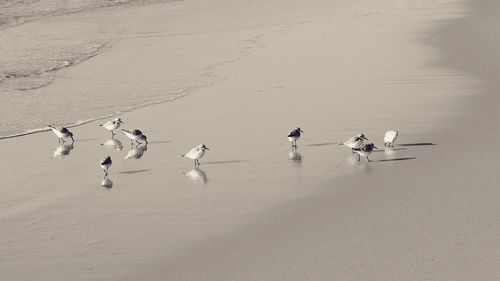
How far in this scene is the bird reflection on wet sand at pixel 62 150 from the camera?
18109 millimetres

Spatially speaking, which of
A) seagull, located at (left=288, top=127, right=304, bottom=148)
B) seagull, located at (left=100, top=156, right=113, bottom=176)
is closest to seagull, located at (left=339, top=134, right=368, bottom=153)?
seagull, located at (left=288, top=127, right=304, bottom=148)

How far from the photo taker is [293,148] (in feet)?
58.2

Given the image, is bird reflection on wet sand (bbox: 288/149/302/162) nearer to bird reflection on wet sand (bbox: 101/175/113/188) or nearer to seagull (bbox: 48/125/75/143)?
bird reflection on wet sand (bbox: 101/175/113/188)

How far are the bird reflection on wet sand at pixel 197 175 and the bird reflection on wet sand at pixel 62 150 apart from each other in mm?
2917

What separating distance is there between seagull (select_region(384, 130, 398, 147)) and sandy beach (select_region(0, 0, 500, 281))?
0.22 metres

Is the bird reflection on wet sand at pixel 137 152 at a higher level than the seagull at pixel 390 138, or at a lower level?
higher

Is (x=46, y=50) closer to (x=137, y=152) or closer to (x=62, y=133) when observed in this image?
(x=62, y=133)

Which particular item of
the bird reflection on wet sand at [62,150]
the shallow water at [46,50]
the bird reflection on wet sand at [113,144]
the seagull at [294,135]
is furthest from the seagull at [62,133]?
the seagull at [294,135]

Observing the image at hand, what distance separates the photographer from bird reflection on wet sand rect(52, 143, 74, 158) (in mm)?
18109

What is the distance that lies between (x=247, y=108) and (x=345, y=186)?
23.8 ft

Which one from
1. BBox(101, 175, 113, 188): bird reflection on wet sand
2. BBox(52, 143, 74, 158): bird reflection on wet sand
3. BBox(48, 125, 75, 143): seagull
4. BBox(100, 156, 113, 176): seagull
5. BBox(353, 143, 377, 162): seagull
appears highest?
BBox(48, 125, 75, 143): seagull

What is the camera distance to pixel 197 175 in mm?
16109

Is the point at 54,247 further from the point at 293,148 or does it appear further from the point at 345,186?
the point at 293,148

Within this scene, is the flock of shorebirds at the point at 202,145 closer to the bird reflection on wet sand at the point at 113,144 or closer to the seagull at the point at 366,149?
the seagull at the point at 366,149
